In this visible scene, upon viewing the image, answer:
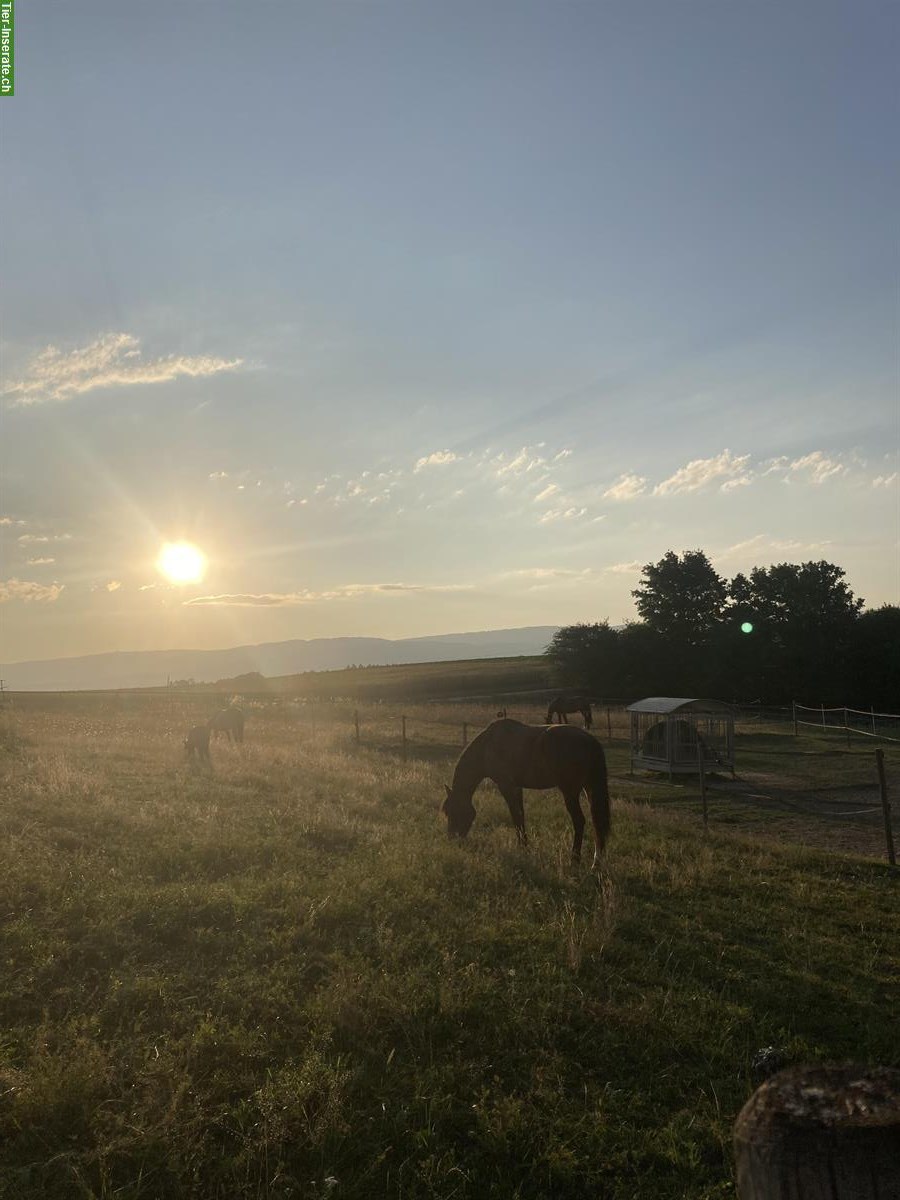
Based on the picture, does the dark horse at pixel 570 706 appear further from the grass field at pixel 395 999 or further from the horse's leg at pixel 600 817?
the horse's leg at pixel 600 817

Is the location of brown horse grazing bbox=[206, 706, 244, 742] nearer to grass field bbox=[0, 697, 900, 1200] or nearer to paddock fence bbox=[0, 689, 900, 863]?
paddock fence bbox=[0, 689, 900, 863]

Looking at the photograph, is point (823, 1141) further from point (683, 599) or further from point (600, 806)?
point (683, 599)

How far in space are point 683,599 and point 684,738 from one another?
138ft

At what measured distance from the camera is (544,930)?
775 cm

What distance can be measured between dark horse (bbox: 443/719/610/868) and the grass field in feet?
1.68

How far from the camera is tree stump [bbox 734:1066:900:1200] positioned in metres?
1.85

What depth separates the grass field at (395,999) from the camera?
4.45m

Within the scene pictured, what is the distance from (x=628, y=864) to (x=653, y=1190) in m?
6.85

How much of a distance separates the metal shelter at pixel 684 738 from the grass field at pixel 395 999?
42.2ft

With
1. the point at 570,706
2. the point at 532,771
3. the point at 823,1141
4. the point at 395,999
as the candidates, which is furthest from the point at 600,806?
the point at 570,706

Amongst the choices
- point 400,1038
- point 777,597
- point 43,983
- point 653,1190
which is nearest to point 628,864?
point 400,1038

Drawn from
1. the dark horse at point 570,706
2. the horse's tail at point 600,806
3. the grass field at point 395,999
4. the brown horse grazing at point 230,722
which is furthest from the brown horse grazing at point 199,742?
the dark horse at point 570,706

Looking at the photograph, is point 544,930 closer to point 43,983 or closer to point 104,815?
point 43,983

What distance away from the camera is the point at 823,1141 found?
188 centimetres
